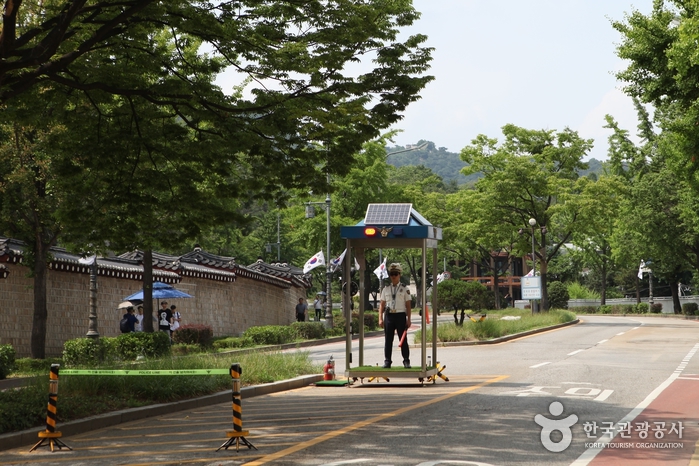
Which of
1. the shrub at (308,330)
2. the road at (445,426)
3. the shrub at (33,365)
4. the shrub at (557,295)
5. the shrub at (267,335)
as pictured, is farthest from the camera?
the shrub at (557,295)

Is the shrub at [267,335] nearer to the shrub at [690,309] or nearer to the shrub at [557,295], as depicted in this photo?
the shrub at [557,295]

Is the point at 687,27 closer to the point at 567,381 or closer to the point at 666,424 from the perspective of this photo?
the point at 567,381

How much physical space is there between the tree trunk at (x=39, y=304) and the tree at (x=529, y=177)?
1343 inches

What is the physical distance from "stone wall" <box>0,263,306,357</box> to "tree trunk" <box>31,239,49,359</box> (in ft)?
4.40

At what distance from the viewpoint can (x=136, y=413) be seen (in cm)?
1264

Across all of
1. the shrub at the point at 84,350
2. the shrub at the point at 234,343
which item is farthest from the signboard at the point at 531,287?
the shrub at the point at 84,350

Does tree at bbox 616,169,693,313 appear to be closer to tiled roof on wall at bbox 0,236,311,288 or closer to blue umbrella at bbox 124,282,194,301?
tiled roof on wall at bbox 0,236,311,288

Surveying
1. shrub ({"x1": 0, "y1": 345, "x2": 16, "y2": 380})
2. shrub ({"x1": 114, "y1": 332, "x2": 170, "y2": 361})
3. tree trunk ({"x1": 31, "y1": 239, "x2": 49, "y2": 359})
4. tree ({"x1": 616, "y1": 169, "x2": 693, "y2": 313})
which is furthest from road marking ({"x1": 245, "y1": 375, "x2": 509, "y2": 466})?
tree ({"x1": 616, "y1": 169, "x2": 693, "y2": 313})

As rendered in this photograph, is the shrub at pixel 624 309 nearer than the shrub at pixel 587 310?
Yes

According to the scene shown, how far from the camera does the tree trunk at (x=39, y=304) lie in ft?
81.4

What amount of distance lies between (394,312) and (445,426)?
6.30 meters

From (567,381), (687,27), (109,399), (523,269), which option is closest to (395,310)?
(567,381)

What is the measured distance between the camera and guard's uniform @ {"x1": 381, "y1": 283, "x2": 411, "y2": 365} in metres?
16.8

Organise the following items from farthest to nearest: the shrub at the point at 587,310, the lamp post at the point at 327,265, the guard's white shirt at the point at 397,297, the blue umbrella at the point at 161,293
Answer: the shrub at the point at 587,310 → the lamp post at the point at 327,265 → the blue umbrella at the point at 161,293 → the guard's white shirt at the point at 397,297
